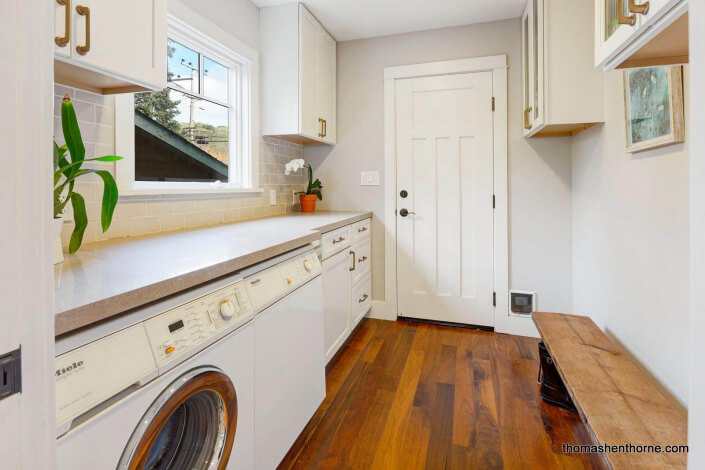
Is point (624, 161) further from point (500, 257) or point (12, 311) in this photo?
point (12, 311)

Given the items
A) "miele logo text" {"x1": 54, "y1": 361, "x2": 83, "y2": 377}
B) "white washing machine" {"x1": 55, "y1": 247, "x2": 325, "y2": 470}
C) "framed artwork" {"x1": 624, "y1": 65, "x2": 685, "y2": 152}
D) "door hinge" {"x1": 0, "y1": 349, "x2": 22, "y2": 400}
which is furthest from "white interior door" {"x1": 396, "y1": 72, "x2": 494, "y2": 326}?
"door hinge" {"x1": 0, "y1": 349, "x2": 22, "y2": 400}

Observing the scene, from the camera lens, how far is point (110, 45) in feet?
3.99

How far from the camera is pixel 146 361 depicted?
785 mm

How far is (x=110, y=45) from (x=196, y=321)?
0.95m

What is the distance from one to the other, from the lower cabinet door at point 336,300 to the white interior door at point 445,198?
860 millimetres

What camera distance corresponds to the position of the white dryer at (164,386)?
0.65 metres

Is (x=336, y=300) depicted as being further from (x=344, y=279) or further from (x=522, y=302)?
(x=522, y=302)

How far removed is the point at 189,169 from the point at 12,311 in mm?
1894

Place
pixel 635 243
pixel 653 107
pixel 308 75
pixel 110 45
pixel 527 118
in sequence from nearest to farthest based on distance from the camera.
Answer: pixel 110 45
pixel 653 107
pixel 635 243
pixel 527 118
pixel 308 75

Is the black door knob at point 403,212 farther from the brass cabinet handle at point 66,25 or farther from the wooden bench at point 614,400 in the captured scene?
the brass cabinet handle at point 66,25

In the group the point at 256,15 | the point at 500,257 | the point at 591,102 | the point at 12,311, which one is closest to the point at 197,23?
the point at 256,15

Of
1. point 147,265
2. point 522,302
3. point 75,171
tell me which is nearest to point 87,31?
point 75,171

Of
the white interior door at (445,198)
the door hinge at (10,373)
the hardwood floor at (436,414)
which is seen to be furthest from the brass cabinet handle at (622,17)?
the white interior door at (445,198)

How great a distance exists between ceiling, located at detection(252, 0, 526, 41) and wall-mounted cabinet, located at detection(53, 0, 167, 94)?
4.90 feet
